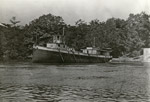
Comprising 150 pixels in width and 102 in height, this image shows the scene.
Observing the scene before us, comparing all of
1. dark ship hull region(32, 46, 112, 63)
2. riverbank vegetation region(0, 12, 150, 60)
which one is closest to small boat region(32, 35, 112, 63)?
dark ship hull region(32, 46, 112, 63)

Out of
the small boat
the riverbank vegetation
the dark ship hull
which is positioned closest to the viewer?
the dark ship hull

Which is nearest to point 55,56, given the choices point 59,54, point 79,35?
point 59,54

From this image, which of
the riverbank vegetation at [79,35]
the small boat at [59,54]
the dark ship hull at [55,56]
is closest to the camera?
the dark ship hull at [55,56]

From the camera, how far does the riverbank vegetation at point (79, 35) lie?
Result: 89.6 metres

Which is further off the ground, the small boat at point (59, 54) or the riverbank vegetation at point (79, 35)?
the riverbank vegetation at point (79, 35)

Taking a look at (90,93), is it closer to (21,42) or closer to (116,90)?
(116,90)

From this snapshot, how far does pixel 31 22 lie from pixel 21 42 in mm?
10093

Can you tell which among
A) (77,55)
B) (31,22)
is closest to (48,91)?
(77,55)

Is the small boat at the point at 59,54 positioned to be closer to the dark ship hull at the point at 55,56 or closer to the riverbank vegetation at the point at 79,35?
the dark ship hull at the point at 55,56

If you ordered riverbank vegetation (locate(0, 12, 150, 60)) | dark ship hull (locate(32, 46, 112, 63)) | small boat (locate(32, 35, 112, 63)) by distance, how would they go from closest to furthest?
1. dark ship hull (locate(32, 46, 112, 63))
2. small boat (locate(32, 35, 112, 63))
3. riverbank vegetation (locate(0, 12, 150, 60))

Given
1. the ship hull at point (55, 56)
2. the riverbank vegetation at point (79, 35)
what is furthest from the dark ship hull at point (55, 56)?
the riverbank vegetation at point (79, 35)

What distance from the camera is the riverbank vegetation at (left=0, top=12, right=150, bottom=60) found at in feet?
294

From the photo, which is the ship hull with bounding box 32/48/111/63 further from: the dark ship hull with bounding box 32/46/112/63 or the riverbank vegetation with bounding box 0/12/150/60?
the riverbank vegetation with bounding box 0/12/150/60

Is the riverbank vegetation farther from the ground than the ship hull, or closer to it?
farther from the ground
